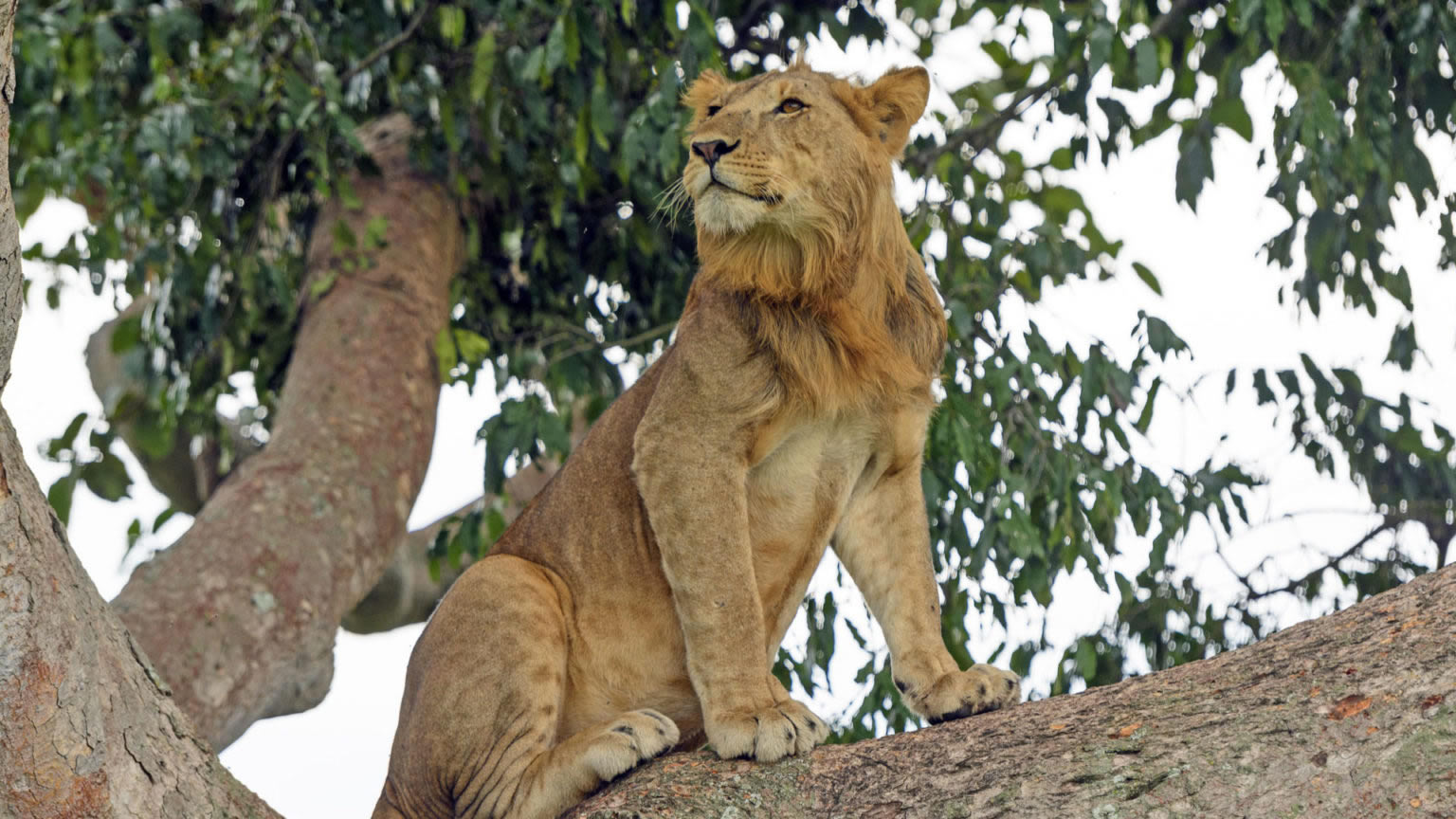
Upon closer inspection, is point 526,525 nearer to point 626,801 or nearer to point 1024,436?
point 626,801

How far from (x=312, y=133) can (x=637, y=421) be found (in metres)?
2.62

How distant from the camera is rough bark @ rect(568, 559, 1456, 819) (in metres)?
1.98

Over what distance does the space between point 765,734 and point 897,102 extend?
59.3 inches

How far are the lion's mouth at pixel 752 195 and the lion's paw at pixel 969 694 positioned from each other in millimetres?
1065

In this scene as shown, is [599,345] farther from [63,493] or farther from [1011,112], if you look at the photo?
[63,493]

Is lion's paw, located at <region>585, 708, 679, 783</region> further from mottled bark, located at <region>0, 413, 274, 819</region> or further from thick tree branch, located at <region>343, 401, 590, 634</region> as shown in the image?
thick tree branch, located at <region>343, 401, 590, 634</region>

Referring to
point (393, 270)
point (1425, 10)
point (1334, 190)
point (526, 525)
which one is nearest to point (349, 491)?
point (393, 270)

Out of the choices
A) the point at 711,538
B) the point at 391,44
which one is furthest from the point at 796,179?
the point at 391,44

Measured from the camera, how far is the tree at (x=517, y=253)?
4.49 meters

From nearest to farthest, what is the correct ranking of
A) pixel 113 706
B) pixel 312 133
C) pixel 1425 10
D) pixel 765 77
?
pixel 113 706 < pixel 765 77 < pixel 1425 10 < pixel 312 133

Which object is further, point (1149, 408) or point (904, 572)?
point (1149, 408)

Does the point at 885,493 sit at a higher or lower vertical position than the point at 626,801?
higher

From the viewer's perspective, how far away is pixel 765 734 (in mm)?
2652

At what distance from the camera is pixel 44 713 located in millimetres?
1995
